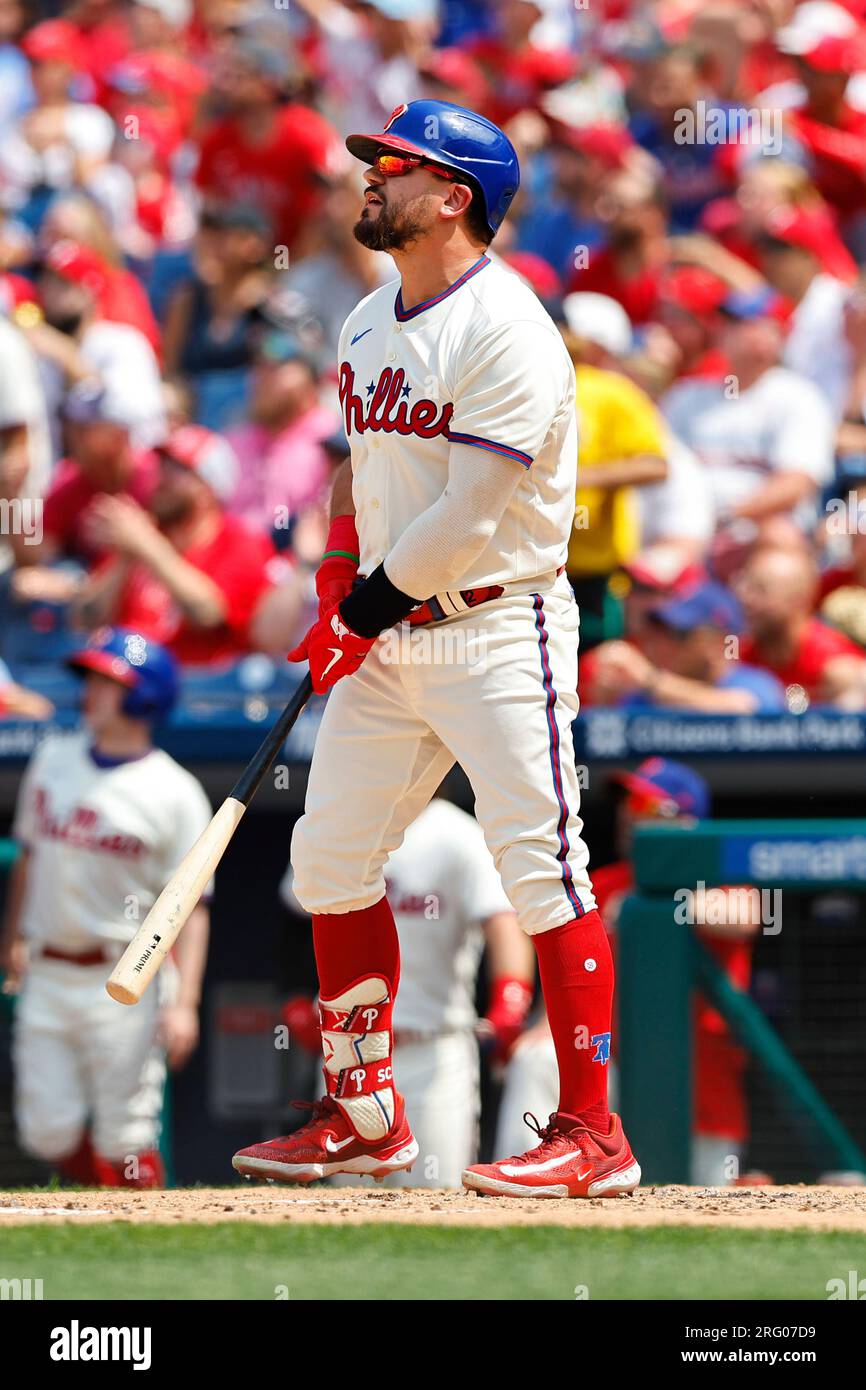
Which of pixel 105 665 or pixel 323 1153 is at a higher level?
pixel 105 665

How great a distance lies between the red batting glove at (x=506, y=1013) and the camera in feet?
18.3

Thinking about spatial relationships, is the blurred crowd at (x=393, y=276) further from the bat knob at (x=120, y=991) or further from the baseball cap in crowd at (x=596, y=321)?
the bat knob at (x=120, y=991)

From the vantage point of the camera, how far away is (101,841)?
662 cm

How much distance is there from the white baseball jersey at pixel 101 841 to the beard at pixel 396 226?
2.87 metres

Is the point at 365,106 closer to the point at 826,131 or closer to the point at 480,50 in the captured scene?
the point at 480,50

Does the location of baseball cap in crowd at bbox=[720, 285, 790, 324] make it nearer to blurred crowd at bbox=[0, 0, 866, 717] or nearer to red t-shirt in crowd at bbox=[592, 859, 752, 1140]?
blurred crowd at bbox=[0, 0, 866, 717]

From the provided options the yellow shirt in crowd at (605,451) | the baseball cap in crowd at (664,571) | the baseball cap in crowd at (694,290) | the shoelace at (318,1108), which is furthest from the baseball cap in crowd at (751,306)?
the shoelace at (318,1108)

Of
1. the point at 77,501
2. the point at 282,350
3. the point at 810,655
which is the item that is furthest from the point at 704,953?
the point at 77,501

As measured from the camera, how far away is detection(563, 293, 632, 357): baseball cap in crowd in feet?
25.7

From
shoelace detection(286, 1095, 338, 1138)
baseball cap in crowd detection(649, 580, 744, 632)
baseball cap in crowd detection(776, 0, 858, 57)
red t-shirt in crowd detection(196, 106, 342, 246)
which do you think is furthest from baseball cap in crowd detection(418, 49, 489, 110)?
shoelace detection(286, 1095, 338, 1138)

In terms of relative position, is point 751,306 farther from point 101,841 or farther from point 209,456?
point 101,841

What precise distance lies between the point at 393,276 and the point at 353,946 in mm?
5132

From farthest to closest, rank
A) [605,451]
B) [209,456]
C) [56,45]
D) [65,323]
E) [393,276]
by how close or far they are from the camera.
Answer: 1. [56,45]
2. [65,323]
3. [393,276]
4. [209,456]
5. [605,451]

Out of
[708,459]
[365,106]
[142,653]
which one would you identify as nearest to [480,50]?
[365,106]
